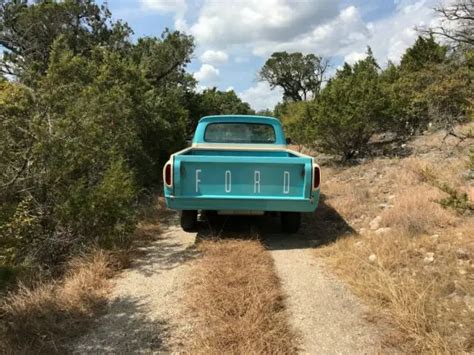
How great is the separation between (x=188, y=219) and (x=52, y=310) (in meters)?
3.13

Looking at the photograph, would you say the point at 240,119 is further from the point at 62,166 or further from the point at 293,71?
the point at 293,71

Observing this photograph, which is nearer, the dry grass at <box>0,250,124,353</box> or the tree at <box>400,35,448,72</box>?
the dry grass at <box>0,250,124,353</box>

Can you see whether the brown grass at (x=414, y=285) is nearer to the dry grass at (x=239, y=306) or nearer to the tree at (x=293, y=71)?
the dry grass at (x=239, y=306)

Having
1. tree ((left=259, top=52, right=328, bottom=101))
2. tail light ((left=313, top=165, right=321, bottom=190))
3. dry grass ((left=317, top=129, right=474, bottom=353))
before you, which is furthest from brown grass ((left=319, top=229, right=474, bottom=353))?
tree ((left=259, top=52, right=328, bottom=101))

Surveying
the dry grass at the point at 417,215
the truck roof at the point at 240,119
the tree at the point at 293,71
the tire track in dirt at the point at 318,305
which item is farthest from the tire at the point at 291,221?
the tree at the point at 293,71

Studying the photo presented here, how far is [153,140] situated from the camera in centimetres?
1172

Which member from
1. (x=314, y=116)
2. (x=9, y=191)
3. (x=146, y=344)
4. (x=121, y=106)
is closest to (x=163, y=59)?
(x=314, y=116)

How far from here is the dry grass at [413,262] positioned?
3.32 metres

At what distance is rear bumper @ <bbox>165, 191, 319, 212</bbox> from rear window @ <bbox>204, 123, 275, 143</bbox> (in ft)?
7.95

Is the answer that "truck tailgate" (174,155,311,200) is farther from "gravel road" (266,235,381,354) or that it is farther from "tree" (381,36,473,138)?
"tree" (381,36,473,138)

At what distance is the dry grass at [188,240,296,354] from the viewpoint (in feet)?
10.6

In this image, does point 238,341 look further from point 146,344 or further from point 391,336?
point 391,336

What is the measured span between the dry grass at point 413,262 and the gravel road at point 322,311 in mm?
152

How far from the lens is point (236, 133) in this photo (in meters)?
8.29
